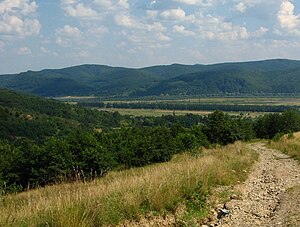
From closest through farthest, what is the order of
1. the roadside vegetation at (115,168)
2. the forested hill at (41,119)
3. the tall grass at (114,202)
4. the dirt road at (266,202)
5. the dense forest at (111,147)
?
the tall grass at (114,202), the roadside vegetation at (115,168), the dirt road at (266,202), the dense forest at (111,147), the forested hill at (41,119)

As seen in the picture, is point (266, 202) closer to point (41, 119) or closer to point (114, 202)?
point (114, 202)

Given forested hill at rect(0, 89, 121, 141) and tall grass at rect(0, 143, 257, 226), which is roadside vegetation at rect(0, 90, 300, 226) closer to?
tall grass at rect(0, 143, 257, 226)

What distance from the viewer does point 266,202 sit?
30.5 ft

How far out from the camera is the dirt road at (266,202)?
7.53m

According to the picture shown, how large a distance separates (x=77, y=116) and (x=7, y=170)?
367 feet

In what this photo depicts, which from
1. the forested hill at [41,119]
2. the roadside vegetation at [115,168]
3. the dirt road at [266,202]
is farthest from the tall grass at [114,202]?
the forested hill at [41,119]

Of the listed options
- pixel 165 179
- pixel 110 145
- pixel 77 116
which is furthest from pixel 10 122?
pixel 165 179

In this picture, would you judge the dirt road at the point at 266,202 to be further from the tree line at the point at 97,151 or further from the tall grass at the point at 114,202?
the tree line at the point at 97,151

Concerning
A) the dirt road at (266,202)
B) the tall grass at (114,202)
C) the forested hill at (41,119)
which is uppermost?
the tall grass at (114,202)

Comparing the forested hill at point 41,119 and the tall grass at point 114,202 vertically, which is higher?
the tall grass at point 114,202

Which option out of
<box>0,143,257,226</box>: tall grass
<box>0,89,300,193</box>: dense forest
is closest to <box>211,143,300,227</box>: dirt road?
<box>0,143,257,226</box>: tall grass

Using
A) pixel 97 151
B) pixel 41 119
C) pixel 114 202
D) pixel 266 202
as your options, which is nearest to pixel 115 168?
pixel 97 151

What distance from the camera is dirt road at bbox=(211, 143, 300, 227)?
7.53m

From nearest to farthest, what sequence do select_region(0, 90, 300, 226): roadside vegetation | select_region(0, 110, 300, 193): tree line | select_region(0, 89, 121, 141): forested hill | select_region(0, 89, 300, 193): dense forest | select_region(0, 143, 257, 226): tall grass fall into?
select_region(0, 143, 257, 226): tall grass
select_region(0, 90, 300, 226): roadside vegetation
select_region(0, 89, 300, 193): dense forest
select_region(0, 110, 300, 193): tree line
select_region(0, 89, 121, 141): forested hill
